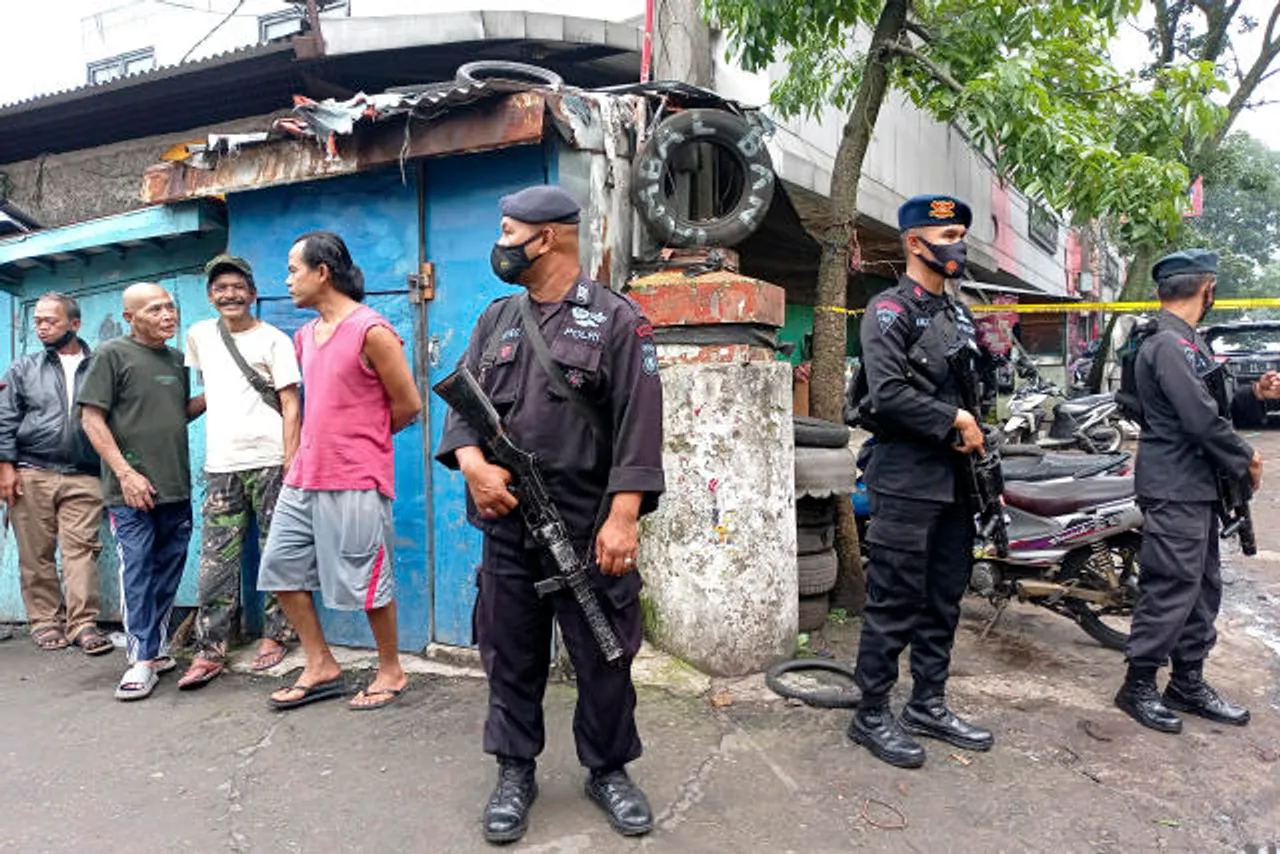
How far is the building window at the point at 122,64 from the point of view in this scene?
9.67 meters

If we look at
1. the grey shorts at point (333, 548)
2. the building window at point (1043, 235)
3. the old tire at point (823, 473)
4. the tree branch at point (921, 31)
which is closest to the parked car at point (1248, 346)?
the building window at point (1043, 235)

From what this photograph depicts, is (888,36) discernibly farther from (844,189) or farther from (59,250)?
(59,250)

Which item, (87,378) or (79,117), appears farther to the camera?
(79,117)

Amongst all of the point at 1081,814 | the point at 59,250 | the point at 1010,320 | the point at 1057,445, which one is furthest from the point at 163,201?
the point at 1010,320

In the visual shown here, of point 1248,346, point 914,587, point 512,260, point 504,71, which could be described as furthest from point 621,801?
point 1248,346

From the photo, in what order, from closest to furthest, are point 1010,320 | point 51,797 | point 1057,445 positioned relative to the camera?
1. point 51,797
2. point 1057,445
3. point 1010,320

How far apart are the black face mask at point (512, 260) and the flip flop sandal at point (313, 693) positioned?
2119 millimetres

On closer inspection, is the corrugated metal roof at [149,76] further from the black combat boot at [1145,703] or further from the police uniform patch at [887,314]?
the black combat boot at [1145,703]

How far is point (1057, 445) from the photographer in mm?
10812

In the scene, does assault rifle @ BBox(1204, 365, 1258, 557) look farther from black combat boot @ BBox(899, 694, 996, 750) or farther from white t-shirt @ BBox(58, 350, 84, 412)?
white t-shirt @ BBox(58, 350, 84, 412)

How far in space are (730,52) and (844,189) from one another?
40.4 inches

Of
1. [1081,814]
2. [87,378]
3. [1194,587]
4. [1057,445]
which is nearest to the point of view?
[1081,814]

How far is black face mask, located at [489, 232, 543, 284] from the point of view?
2455 mm

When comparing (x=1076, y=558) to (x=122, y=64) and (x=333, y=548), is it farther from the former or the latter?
(x=122, y=64)
